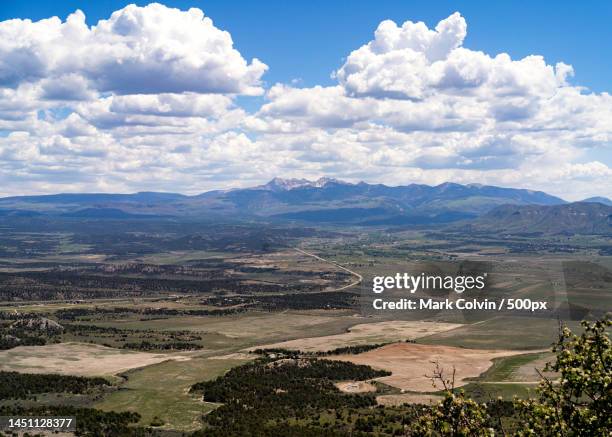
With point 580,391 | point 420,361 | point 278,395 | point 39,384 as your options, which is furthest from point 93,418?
point 580,391

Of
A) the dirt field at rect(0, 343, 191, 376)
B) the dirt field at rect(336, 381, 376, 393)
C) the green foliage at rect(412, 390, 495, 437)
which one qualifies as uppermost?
the green foliage at rect(412, 390, 495, 437)

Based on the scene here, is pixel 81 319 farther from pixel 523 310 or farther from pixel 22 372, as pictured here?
pixel 523 310

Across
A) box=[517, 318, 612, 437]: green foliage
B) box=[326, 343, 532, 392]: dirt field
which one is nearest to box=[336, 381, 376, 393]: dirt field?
box=[326, 343, 532, 392]: dirt field

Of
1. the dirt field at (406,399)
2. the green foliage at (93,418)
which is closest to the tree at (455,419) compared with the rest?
the green foliage at (93,418)

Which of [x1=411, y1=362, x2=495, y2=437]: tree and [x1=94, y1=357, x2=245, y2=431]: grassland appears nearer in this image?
[x1=411, y1=362, x2=495, y2=437]: tree

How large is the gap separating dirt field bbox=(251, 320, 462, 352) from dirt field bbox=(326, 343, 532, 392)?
11392 millimetres

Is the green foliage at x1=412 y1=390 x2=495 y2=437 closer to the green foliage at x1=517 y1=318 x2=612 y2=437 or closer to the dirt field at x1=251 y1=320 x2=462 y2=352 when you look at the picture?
the green foliage at x1=517 y1=318 x2=612 y2=437

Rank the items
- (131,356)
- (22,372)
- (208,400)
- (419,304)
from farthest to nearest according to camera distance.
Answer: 1. (419,304)
2. (131,356)
3. (22,372)
4. (208,400)

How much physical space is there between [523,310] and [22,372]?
128508mm

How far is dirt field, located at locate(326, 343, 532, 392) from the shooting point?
96.4 meters

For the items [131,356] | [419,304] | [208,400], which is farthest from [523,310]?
[208,400]

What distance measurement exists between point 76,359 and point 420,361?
190ft

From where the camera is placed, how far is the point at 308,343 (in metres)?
136

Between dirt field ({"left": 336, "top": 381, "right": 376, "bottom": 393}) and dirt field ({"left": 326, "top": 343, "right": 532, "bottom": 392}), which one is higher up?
dirt field ({"left": 336, "top": 381, "right": 376, "bottom": 393})
